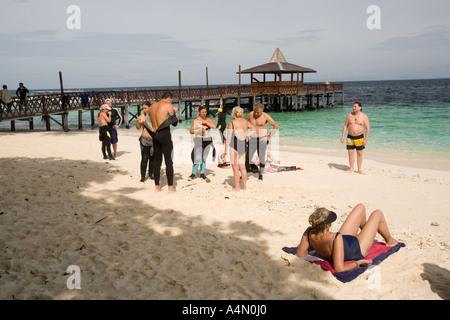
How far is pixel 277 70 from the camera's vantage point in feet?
102

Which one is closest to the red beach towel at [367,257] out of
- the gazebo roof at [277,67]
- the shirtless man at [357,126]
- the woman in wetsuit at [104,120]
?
the shirtless man at [357,126]

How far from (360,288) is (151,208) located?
11.0 feet

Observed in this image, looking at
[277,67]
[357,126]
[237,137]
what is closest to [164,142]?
[237,137]

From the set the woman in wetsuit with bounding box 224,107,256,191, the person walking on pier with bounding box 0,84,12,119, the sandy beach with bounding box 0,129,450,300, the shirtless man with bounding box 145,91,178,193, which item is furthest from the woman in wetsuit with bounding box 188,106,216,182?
the person walking on pier with bounding box 0,84,12,119

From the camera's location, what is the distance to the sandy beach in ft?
10.9

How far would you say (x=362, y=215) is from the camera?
4.11 m

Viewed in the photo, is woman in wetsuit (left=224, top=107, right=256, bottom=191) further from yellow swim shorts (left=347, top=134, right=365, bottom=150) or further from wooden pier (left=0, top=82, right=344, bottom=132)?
Result: wooden pier (left=0, top=82, right=344, bottom=132)

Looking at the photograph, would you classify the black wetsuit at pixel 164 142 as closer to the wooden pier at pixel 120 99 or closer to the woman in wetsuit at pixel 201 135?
the woman in wetsuit at pixel 201 135

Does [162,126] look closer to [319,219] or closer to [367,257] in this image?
[319,219]

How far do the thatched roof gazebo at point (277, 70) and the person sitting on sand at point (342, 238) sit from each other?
28456 millimetres

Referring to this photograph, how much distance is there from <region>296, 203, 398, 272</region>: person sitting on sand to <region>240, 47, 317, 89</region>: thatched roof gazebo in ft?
93.4

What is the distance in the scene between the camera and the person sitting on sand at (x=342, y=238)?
3.59 m

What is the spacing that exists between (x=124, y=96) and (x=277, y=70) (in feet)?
45.0

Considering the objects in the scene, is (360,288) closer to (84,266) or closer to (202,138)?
(84,266)
